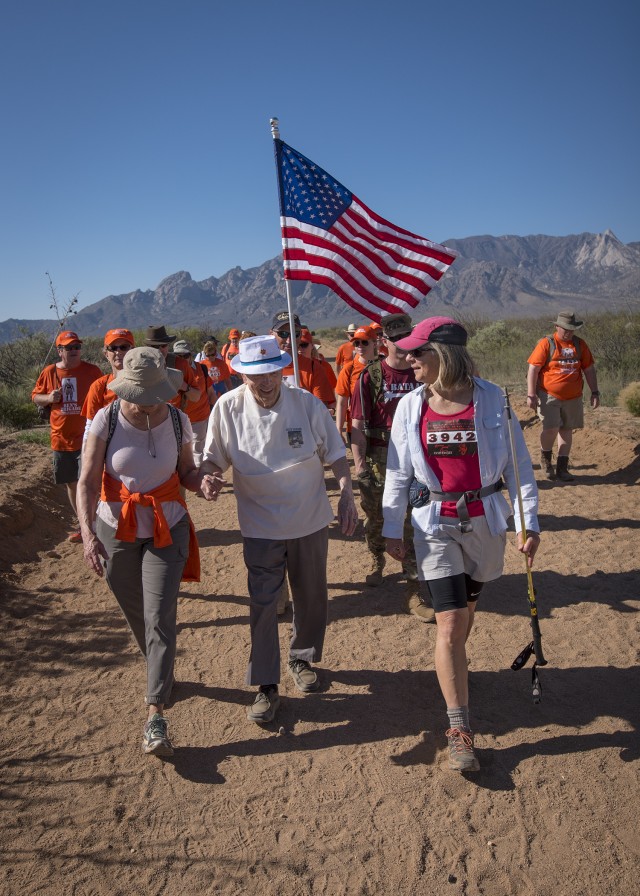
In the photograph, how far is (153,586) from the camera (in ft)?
12.2

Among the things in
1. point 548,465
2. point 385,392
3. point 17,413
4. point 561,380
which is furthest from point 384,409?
point 17,413

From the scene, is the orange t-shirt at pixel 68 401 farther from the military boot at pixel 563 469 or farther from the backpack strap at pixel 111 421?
the military boot at pixel 563 469

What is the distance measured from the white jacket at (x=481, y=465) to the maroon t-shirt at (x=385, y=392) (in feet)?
5.69

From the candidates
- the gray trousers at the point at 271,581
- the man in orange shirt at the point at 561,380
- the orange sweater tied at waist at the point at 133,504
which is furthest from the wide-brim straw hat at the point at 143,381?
the man in orange shirt at the point at 561,380

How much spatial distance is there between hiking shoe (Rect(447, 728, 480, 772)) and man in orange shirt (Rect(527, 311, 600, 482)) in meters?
5.96

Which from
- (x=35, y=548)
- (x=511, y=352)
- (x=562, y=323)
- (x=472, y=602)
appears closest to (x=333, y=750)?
(x=472, y=602)

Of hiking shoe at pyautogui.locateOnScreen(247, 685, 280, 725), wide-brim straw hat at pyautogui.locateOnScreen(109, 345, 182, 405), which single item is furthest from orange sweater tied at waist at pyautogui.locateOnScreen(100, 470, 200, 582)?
hiking shoe at pyautogui.locateOnScreen(247, 685, 280, 725)

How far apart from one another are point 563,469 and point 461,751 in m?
6.31

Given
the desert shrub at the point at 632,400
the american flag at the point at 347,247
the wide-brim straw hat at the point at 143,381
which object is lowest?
the desert shrub at the point at 632,400

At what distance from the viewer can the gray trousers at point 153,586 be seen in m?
3.66

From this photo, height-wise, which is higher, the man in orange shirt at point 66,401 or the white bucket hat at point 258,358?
the white bucket hat at point 258,358

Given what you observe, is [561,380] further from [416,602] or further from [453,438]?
[453,438]

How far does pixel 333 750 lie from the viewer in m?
3.72

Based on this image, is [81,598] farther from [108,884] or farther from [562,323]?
[562,323]
